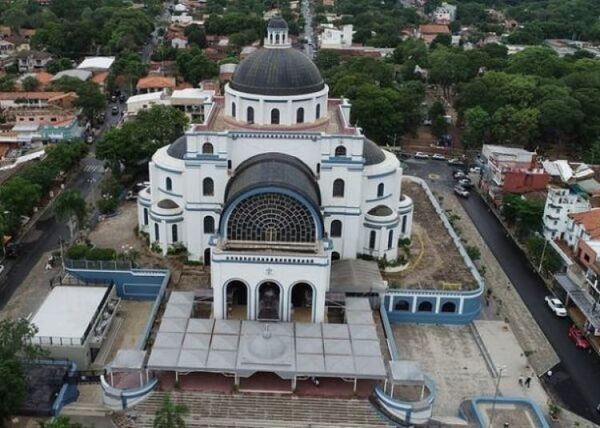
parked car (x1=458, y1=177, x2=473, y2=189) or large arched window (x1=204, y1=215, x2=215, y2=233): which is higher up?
large arched window (x1=204, y1=215, x2=215, y2=233)

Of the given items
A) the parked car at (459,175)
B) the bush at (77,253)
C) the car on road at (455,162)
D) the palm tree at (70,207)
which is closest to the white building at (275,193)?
the palm tree at (70,207)

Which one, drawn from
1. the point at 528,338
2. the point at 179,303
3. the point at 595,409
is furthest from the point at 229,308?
the point at 595,409

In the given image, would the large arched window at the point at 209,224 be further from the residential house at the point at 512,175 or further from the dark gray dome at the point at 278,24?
the residential house at the point at 512,175

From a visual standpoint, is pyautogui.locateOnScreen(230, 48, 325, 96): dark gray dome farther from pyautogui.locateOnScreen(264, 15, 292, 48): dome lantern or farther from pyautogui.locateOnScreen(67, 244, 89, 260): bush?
pyautogui.locateOnScreen(67, 244, 89, 260): bush

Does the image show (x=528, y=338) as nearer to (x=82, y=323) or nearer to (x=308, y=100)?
(x=308, y=100)

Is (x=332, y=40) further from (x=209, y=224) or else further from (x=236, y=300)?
(x=236, y=300)

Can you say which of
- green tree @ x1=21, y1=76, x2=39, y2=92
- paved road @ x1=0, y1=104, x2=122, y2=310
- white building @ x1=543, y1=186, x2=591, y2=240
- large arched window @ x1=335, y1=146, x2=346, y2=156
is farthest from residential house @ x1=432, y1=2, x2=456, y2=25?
large arched window @ x1=335, y1=146, x2=346, y2=156

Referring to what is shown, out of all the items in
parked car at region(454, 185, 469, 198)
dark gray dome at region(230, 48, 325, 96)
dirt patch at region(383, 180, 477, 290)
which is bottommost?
parked car at region(454, 185, 469, 198)
